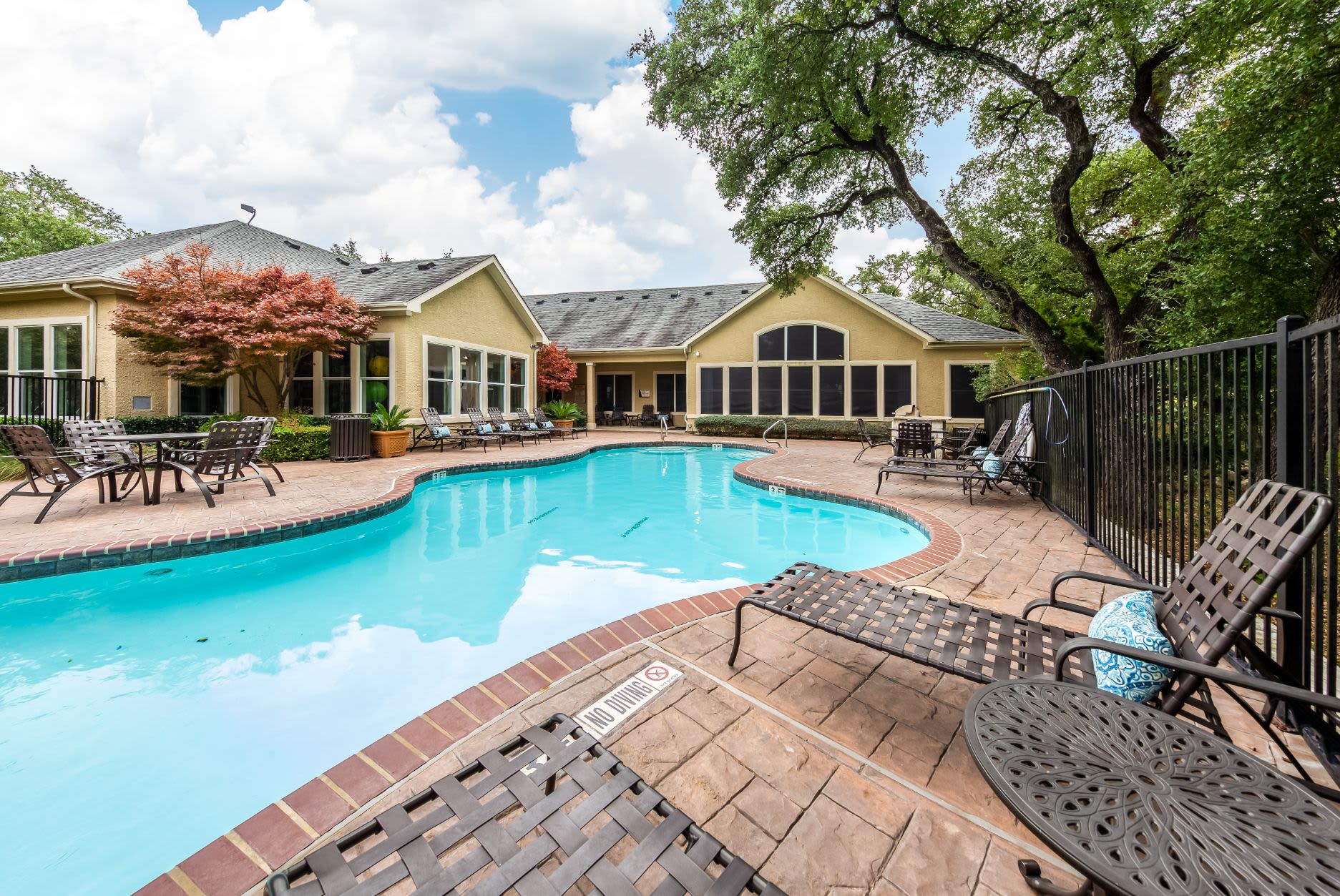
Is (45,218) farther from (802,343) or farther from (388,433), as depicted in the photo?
(802,343)

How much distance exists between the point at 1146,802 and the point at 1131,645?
97cm

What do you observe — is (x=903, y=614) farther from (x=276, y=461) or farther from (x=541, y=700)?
(x=276, y=461)

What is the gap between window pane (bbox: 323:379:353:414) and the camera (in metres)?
12.8

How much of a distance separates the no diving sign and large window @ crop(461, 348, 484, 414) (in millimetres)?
13272

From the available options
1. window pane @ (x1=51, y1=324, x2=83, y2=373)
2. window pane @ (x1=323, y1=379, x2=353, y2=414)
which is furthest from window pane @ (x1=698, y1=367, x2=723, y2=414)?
window pane @ (x1=51, y1=324, x2=83, y2=373)

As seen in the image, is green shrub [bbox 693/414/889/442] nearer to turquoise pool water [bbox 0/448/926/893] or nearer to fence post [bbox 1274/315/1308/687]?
turquoise pool water [bbox 0/448/926/893]

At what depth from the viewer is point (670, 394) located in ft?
71.4

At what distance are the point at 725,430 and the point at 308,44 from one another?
46.6 ft

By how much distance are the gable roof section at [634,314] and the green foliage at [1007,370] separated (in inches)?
303

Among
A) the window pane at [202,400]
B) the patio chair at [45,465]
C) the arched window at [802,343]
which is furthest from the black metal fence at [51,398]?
the arched window at [802,343]

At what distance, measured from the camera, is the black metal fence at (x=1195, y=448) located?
192 cm

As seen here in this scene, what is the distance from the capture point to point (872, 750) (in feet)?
6.45

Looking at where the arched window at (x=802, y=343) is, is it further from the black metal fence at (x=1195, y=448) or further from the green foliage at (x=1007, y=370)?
the black metal fence at (x=1195, y=448)

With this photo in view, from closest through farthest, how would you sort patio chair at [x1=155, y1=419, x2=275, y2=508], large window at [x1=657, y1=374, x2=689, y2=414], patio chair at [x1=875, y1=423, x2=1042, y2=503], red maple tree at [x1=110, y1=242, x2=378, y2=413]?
patio chair at [x1=155, y1=419, x2=275, y2=508] → patio chair at [x1=875, y1=423, x2=1042, y2=503] → red maple tree at [x1=110, y1=242, x2=378, y2=413] → large window at [x1=657, y1=374, x2=689, y2=414]
